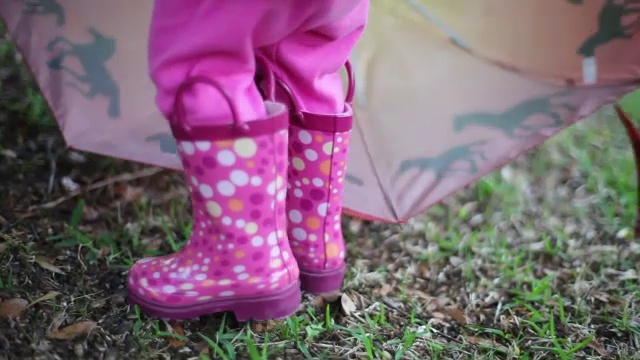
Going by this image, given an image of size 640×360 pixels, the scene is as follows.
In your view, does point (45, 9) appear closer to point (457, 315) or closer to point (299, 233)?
point (299, 233)

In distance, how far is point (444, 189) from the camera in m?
1.34

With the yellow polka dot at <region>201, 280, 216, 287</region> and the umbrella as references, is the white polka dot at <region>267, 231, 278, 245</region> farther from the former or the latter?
the umbrella

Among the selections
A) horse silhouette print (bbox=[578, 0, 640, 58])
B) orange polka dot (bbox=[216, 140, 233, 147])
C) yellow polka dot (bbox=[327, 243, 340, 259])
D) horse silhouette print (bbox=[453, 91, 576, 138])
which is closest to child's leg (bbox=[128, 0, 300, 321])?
orange polka dot (bbox=[216, 140, 233, 147])

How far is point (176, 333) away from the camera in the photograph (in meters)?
1.06

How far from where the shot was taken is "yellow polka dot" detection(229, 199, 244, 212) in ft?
3.13

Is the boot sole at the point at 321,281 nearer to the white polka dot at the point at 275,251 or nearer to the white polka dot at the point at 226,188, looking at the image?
the white polka dot at the point at 275,251

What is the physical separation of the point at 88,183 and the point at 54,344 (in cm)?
49

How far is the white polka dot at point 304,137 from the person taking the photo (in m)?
1.07

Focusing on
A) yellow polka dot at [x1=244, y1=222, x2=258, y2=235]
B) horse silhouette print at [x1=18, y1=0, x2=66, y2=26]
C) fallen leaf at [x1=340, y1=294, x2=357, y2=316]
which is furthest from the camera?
horse silhouette print at [x1=18, y1=0, x2=66, y2=26]

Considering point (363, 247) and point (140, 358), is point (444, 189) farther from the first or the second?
point (140, 358)

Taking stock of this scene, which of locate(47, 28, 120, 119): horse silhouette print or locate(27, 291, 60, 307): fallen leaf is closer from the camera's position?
locate(27, 291, 60, 307): fallen leaf

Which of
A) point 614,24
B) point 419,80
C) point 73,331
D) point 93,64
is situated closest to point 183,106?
point 73,331

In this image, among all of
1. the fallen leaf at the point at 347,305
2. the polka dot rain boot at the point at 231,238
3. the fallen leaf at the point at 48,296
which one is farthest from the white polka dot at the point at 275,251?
the fallen leaf at the point at 48,296

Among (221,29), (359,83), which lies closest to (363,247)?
(359,83)
